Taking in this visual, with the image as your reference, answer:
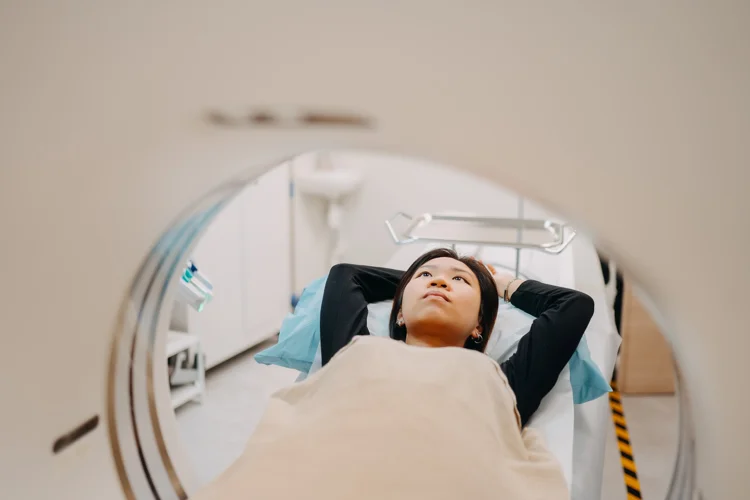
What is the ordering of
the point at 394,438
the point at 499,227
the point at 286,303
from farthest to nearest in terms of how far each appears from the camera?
the point at 286,303
the point at 499,227
the point at 394,438

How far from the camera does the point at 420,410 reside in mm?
943

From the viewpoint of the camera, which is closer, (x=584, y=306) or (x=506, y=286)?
(x=584, y=306)

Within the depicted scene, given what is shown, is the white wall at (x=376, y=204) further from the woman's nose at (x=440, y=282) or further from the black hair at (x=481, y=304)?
the woman's nose at (x=440, y=282)

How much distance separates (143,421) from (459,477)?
0.51 meters

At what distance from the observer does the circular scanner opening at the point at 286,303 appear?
950 mm

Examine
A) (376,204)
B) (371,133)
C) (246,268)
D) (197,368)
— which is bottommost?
(197,368)

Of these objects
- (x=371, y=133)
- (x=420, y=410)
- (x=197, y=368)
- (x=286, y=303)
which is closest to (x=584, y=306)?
(x=420, y=410)

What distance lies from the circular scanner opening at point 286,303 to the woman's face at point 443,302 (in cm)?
22

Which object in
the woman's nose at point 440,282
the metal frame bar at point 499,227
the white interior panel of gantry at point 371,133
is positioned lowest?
the woman's nose at point 440,282

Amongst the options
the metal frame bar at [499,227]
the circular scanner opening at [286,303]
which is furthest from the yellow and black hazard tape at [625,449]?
the metal frame bar at [499,227]

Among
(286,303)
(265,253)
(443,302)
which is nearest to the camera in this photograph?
(443,302)

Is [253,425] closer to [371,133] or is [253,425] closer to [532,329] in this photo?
[532,329]

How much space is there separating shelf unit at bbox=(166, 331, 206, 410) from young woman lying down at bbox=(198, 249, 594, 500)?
3.86 ft

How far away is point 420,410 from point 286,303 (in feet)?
8.06
